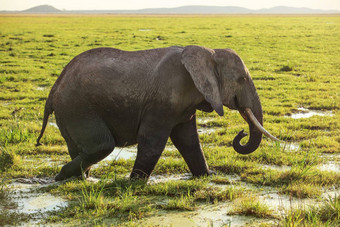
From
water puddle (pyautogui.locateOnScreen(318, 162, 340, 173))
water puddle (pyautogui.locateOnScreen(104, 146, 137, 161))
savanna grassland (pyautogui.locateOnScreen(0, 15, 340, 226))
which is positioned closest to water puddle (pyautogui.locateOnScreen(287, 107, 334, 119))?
savanna grassland (pyautogui.locateOnScreen(0, 15, 340, 226))

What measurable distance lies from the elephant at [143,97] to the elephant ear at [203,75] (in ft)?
0.04

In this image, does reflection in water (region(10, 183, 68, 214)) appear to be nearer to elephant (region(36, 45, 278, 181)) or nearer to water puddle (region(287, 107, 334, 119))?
elephant (region(36, 45, 278, 181))

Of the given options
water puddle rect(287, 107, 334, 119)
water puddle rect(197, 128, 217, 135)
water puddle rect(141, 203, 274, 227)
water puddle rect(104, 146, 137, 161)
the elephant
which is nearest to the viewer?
water puddle rect(141, 203, 274, 227)

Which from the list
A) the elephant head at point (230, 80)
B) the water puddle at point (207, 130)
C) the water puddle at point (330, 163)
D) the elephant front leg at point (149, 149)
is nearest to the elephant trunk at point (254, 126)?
the elephant head at point (230, 80)

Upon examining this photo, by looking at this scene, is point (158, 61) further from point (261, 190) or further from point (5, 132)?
point (5, 132)

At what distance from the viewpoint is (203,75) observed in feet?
17.3

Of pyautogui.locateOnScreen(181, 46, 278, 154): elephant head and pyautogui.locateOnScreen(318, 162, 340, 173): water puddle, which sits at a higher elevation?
pyautogui.locateOnScreen(181, 46, 278, 154): elephant head

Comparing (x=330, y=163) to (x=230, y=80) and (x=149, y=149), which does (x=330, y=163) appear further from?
(x=149, y=149)

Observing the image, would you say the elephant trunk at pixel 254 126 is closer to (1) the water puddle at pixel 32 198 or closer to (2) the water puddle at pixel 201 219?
(2) the water puddle at pixel 201 219

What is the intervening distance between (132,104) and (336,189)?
272cm

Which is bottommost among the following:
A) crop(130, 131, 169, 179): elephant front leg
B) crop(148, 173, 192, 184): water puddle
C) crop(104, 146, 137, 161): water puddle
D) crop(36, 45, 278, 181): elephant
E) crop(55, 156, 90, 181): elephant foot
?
crop(104, 146, 137, 161): water puddle

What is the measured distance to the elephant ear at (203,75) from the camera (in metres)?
5.21

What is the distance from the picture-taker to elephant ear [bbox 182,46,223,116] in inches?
205

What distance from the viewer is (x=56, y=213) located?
4828mm
